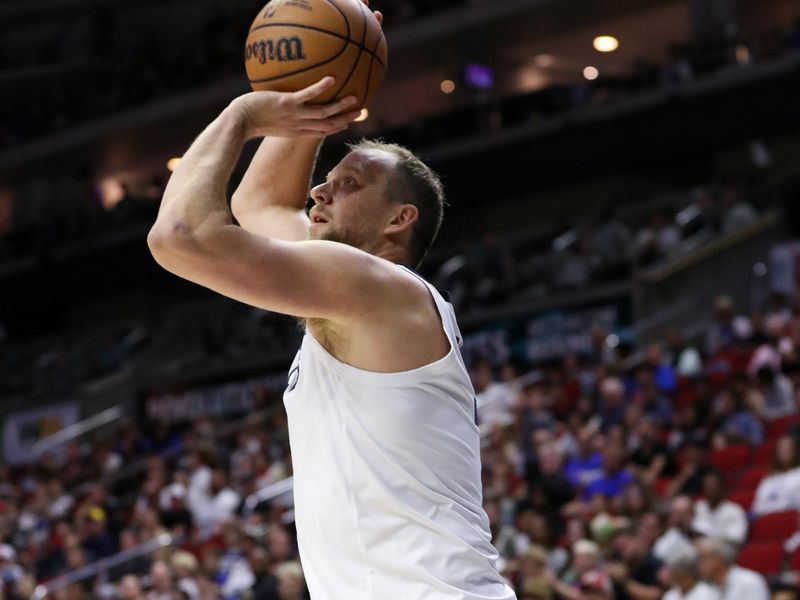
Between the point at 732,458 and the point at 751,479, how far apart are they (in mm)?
502

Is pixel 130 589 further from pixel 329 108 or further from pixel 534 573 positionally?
pixel 329 108

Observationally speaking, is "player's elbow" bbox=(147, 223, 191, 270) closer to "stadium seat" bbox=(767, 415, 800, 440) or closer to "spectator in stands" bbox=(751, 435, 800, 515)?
"spectator in stands" bbox=(751, 435, 800, 515)

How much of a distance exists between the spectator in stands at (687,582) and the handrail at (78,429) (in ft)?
44.8

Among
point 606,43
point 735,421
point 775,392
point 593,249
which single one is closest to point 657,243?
point 593,249

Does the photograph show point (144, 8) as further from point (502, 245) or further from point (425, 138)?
point (502, 245)

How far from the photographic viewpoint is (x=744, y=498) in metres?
9.92

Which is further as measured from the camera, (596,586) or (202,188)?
(596,586)

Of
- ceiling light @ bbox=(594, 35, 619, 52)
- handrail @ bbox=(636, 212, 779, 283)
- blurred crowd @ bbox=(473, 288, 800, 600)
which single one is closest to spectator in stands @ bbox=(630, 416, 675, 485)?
blurred crowd @ bbox=(473, 288, 800, 600)

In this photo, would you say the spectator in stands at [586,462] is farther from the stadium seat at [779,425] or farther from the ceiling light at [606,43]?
the ceiling light at [606,43]

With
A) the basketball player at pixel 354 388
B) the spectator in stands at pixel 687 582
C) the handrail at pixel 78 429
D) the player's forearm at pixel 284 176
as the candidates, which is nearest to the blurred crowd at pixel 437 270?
the handrail at pixel 78 429

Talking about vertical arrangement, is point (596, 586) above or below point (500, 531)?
above

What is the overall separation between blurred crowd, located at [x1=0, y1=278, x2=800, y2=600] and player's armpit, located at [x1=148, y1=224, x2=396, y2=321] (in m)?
5.44

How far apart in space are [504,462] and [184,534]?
349 cm

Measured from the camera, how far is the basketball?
11.0ft
